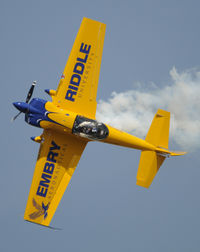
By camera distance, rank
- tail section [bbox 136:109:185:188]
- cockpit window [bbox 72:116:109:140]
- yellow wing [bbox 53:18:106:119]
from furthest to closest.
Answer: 1. yellow wing [bbox 53:18:106:119]
2. cockpit window [bbox 72:116:109:140]
3. tail section [bbox 136:109:185:188]

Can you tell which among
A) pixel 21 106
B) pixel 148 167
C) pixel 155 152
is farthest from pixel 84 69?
pixel 148 167

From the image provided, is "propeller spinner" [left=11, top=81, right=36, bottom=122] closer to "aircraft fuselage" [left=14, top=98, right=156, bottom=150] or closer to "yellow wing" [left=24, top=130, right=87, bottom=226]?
"aircraft fuselage" [left=14, top=98, right=156, bottom=150]

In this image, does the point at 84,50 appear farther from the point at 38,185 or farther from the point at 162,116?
the point at 38,185

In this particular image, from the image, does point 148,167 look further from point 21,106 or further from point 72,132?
point 21,106

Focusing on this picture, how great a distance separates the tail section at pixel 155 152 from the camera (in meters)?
25.4

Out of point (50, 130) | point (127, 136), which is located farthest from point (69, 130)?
point (127, 136)

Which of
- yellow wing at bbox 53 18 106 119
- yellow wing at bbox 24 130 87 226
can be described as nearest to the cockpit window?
yellow wing at bbox 53 18 106 119

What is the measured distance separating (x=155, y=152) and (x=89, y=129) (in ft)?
13.3

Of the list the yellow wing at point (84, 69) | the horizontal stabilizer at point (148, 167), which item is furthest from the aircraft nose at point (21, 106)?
the horizontal stabilizer at point (148, 167)

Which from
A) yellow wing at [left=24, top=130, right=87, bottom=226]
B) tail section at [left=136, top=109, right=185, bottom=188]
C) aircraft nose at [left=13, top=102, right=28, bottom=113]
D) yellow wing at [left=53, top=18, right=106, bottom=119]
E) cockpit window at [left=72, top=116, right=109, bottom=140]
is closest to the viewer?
tail section at [left=136, top=109, right=185, bottom=188]

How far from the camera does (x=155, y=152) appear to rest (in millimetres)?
25656

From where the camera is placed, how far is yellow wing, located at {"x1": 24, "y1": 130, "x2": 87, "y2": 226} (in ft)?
86.6

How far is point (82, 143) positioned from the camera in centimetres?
2702

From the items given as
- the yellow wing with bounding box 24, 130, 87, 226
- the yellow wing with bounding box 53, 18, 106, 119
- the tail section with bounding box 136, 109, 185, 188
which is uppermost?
the yellow wing with bounding box 53, 18, 106, 119
